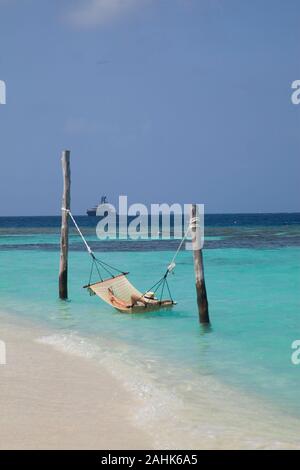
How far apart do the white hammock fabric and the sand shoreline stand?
180 inches

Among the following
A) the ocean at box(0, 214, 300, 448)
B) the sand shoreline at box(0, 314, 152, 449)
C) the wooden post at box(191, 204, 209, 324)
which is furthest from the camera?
the wooden post at box(191, 204, 209, 324)

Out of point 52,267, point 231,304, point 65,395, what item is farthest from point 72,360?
point 52,267

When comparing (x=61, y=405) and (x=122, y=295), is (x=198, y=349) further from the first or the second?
(x=122, y=295)

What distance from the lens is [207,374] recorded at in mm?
9609

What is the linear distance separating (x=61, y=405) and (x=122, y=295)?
863cm

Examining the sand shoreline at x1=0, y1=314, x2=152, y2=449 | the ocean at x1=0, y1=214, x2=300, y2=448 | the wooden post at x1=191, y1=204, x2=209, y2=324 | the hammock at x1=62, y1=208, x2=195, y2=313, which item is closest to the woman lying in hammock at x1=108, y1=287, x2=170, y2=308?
the hammock at x1=62, y1=208, x2=195, y2=313

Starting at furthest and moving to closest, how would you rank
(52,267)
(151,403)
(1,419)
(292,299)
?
(52,267)
(292,299)
(151,403)
(1,419)

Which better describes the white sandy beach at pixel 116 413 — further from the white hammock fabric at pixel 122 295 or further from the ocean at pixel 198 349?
the white hammock fabric at pixel 122 295

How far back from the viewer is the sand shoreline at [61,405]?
20.7 feet

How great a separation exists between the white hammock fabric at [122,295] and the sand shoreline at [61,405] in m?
4.57

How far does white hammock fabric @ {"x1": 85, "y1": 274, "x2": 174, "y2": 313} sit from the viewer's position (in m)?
15.0

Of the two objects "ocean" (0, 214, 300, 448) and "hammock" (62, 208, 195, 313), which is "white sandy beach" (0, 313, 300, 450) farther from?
"hammock" (62, 208, 195, 313)

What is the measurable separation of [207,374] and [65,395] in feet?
8.89
